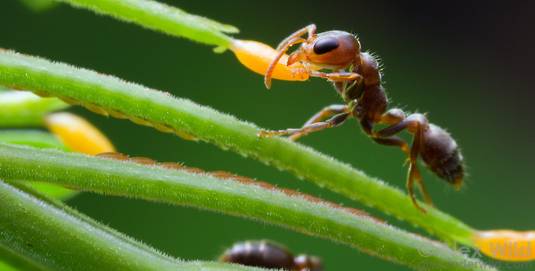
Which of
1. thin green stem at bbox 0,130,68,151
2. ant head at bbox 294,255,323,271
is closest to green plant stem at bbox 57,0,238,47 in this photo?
thin green stem at bbox 0,130,68,151

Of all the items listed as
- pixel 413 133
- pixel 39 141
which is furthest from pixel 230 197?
pixel 413 133

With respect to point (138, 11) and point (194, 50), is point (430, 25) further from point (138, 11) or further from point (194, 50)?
point (138, 11)

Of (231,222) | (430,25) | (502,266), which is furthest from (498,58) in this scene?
(502,266)

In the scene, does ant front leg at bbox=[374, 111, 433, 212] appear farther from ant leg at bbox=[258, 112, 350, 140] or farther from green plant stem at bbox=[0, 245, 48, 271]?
green plant stem at bbox=[0, 245, 48, 271]

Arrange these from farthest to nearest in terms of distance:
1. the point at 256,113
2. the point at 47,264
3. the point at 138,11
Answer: the point at 256,113
the point at 138,11
the point at 47,264

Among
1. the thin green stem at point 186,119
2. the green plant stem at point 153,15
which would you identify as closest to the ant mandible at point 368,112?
the thin green stem at point 186,119

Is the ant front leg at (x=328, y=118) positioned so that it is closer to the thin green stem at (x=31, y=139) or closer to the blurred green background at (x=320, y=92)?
the thin green stem at (x=31, y=139)
